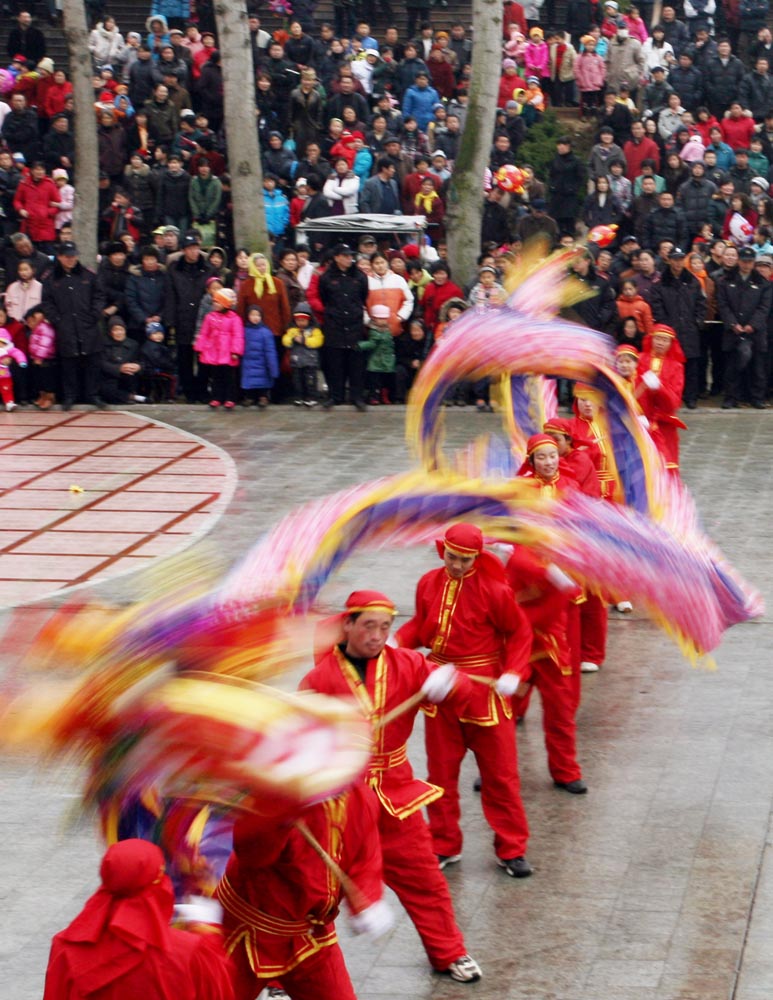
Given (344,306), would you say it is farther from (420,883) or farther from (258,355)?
(420,883)

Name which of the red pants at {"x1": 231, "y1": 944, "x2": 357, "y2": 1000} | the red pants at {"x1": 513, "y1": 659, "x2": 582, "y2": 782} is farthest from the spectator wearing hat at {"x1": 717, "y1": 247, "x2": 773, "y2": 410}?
the red pants at {"x1": 231, "y1": 944, "x2": 357, "y2": 1000}

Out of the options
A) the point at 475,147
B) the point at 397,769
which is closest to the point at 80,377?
the point at 475,147

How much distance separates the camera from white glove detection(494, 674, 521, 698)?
6.88 metres

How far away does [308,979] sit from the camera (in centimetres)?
538

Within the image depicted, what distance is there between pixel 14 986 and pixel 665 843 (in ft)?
9.54

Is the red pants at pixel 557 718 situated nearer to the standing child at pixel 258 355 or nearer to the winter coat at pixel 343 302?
the winter coat at pixel 343 302

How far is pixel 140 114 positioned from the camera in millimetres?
20312

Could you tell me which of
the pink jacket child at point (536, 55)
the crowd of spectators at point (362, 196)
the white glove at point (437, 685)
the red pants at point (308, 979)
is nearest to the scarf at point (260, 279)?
the crowd of spectators at point (362, 196)

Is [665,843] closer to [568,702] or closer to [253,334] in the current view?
[568,702]

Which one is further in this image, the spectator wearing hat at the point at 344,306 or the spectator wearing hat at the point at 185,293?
the spectator wearing hat at the point at 185,293

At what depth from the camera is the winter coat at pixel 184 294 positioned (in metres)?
16.8

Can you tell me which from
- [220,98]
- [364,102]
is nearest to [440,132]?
[364,102]

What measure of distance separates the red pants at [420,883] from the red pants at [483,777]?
2.93 ft

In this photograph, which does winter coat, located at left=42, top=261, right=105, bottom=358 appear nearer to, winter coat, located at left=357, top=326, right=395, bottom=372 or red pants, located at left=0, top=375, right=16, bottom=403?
red pants, located at left=0, top=375, right=16, bottom=403
